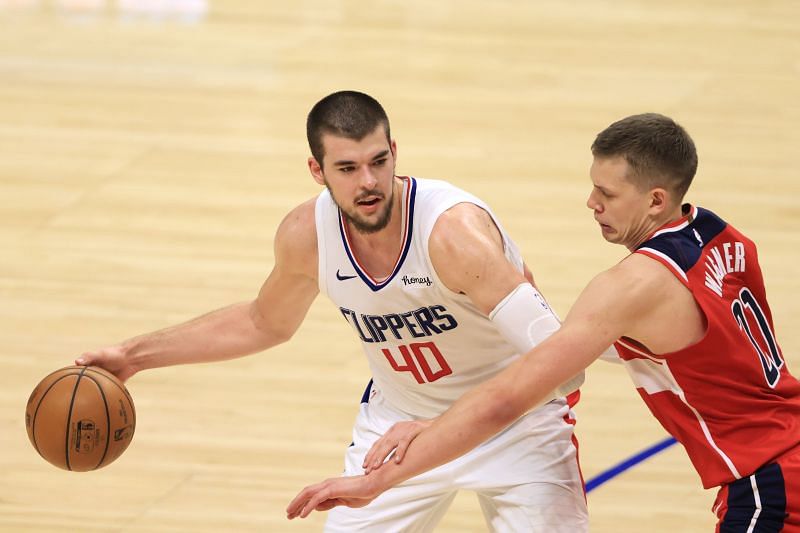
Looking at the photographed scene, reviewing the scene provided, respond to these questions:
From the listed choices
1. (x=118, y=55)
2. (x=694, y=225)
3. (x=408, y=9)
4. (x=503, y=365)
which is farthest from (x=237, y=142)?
(x=694, y=225)

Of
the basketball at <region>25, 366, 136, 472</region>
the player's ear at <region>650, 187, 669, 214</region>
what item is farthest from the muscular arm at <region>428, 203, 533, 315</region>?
the basketball at <region>25, 366, 136, 472</region>

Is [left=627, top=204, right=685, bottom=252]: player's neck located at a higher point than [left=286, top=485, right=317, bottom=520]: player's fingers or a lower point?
higher

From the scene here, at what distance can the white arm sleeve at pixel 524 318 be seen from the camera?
391 cm

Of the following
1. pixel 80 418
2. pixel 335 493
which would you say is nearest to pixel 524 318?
pixel 335 493

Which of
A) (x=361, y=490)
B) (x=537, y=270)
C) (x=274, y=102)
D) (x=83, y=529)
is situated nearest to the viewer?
(x=361, y=490)

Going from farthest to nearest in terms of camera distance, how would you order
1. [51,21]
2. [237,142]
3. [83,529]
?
[51,21], [237,142], [83,529]

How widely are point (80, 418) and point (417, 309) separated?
1169 millimetres

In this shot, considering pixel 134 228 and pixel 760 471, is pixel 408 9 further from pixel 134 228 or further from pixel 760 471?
pixel 760 471

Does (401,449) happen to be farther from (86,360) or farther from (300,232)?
(86,360)

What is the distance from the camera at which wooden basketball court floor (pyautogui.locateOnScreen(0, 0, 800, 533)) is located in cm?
582

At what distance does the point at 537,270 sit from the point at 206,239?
209 centimetres

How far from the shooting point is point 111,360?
4.61 m

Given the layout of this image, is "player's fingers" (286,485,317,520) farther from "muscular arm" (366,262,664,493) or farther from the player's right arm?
the player's right arm

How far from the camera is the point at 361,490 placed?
11.6 ft
